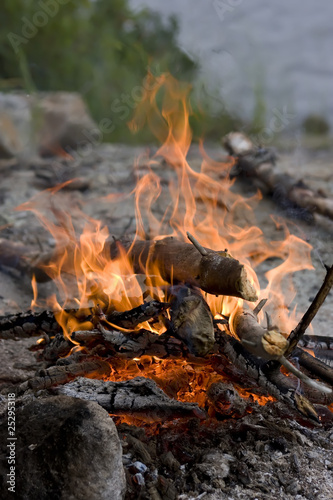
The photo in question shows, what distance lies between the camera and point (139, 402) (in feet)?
6.10

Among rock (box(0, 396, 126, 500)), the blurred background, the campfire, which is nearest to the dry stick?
the campfire

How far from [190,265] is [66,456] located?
104 cm

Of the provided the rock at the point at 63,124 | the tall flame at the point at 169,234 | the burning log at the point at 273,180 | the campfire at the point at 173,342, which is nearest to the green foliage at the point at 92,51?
the rock at the point at 63,124

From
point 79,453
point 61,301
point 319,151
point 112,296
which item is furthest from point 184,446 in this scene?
point 319,151

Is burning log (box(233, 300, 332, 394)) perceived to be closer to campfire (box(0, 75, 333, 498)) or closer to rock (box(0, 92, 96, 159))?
campfire (box(0, 75, 333, 498))

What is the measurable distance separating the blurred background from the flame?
3.48 meters

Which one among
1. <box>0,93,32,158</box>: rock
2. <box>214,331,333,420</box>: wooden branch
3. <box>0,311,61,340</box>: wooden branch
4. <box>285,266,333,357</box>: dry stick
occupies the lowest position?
<box>0,93,32,158</box>: rock

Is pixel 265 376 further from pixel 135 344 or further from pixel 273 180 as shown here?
pixel 273 180

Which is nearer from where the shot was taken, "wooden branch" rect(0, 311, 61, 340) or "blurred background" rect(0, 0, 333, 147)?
"wooden branch" rect(0, 311, 61, 340)

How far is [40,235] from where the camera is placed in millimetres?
4188

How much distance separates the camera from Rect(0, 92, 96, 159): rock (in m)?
6.79

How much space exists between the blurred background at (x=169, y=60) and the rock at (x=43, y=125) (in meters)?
0.69

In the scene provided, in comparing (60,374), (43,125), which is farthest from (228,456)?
(43,125)

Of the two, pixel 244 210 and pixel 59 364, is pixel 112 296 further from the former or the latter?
pixel 244 210
